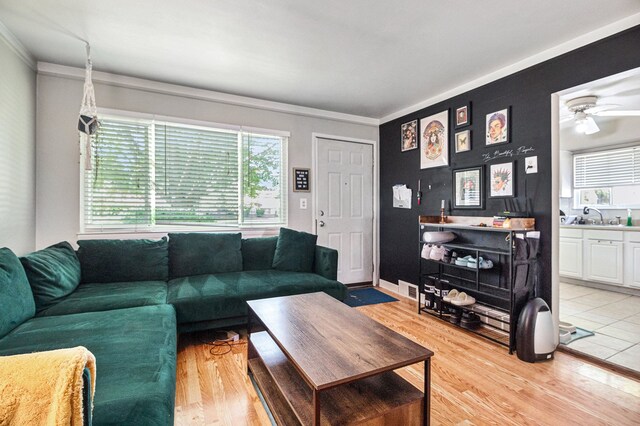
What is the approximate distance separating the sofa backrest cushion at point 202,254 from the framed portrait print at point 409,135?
2454 mm

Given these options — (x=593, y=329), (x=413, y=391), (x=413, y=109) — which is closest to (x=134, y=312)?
(x=413, y=391)

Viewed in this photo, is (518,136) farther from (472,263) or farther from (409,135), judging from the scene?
(409,135)

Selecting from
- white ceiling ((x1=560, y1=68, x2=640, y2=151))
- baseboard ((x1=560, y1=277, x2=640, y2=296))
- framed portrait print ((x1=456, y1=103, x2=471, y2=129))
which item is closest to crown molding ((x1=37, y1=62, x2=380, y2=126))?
framed portrait print ((x1=456, y1=103, x2=471, y2=129))

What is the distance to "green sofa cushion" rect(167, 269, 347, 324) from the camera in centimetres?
234

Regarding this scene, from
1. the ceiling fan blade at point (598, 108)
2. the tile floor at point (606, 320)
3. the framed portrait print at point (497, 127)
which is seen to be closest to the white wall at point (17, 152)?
the framed portrait print at point (497, 127)

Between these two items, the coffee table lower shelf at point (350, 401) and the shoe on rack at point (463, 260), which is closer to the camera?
the coffee table lower shelf at point (350, 401)

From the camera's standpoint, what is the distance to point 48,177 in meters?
2.77

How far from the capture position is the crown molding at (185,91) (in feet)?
9.12

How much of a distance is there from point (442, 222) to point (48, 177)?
12.8ft

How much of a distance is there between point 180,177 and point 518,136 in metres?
3.36

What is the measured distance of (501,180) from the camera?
2797 millimetres

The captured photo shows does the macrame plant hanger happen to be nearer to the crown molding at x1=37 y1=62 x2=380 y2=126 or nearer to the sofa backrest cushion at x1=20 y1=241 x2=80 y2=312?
the crown molding at x1=37 y1=62 x2=380 y2=126

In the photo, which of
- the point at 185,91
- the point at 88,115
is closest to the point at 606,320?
the point at 185,91

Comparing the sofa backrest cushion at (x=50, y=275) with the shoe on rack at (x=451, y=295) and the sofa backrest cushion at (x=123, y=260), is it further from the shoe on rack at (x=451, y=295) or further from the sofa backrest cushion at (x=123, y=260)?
the shoe on rack at (x=451, y=295)
